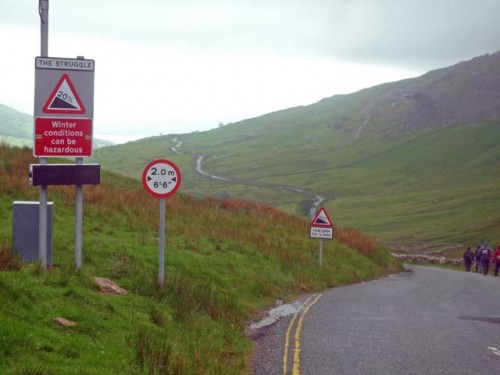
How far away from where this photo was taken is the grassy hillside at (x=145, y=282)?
329 inches

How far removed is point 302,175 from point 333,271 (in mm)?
168500

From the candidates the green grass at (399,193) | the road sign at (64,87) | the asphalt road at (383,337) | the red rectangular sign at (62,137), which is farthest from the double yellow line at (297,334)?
the green grass at (399,193)

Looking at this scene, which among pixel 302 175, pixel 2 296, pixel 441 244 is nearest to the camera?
pixel 2 296

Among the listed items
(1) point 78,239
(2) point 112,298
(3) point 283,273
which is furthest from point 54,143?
(3) point 283,273

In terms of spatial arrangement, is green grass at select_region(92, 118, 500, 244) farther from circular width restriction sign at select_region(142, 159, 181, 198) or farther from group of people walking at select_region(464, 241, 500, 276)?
circular width restriction sign at select_region(142, 159, 181, 198)

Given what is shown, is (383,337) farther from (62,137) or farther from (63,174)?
(62,137)

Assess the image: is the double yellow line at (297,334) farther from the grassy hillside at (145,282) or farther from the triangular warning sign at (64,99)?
the triangular warning sign at (64,99)

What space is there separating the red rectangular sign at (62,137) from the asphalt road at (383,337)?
498 centimetres

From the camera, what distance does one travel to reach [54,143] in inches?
474

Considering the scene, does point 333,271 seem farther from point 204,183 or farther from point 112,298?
point 204,183

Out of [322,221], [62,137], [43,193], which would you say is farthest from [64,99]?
[322,221]

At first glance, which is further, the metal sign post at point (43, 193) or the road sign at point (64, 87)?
the road sign at point (64, 87)

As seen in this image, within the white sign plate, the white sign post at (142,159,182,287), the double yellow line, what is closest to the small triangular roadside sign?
the white sign plate

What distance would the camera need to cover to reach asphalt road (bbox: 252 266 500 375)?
34.7ft
